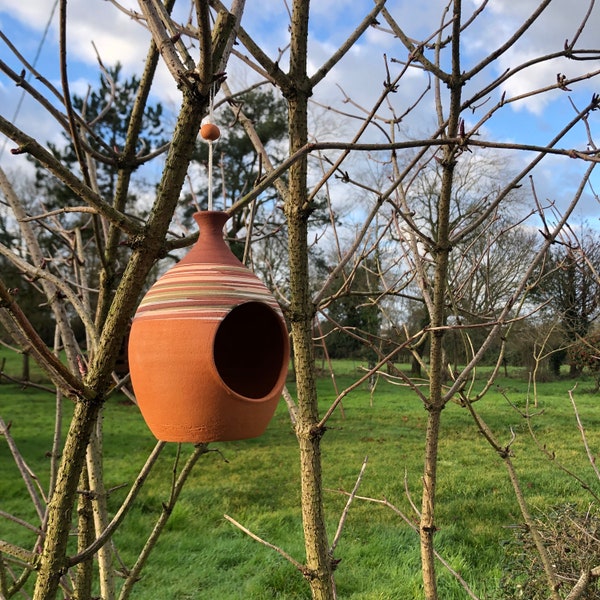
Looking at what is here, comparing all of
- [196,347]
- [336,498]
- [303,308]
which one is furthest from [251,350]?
[336,498]

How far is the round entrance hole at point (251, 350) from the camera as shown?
1.25m

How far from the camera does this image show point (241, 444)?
796 cm

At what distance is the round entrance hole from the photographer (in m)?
1.25

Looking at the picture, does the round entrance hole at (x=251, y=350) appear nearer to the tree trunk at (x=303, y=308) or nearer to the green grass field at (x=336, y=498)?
the tree trunk at (x=303, y=308)

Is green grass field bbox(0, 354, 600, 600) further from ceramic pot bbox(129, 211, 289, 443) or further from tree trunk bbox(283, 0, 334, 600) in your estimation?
ceramic pot bbox(129, 211, 289, 443)

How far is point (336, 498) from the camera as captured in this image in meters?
5.68

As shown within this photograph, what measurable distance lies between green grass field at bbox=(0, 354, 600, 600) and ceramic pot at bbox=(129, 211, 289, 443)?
1.57m

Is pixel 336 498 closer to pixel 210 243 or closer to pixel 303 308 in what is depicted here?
pixel 303 308

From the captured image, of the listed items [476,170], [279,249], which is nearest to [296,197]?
[476,170]

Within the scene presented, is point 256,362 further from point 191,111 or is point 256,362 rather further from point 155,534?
point 191,111

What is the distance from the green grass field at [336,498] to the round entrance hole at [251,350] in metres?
1.38

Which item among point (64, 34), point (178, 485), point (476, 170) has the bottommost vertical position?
point (178, 485)

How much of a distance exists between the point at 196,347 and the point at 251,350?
0.30 metres

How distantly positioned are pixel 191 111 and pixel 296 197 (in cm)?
43
